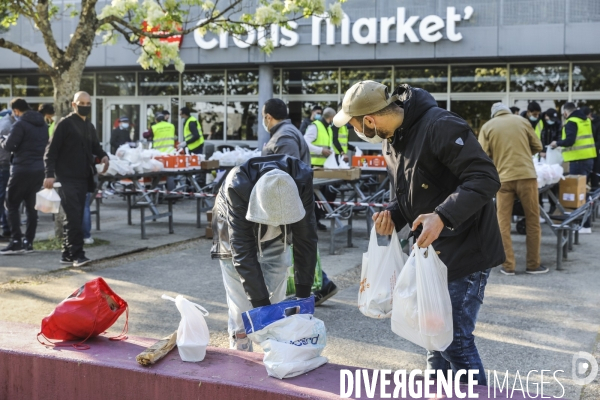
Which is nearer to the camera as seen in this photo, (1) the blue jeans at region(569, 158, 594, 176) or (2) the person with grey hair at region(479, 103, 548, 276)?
(2) the person with grey hair at region(479, 103, 548, 276)

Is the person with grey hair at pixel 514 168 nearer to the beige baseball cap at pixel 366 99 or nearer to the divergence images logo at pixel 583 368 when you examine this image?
the divergence images logo at pixel 583 368

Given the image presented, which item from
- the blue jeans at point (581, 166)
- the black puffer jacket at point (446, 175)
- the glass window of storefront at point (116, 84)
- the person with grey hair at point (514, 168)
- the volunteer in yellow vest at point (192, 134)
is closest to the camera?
the black puffer jacket at point (446, 175)

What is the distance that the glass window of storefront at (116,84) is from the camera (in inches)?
886

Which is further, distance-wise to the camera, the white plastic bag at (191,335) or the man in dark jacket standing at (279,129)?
the man in dark jacket standing at (279,129)

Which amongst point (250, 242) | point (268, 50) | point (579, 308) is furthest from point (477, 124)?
point (250, 242)

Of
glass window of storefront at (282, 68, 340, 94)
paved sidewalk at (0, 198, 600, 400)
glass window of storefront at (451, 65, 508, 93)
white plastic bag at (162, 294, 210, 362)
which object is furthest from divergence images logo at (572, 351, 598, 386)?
glass window of storefront at (282, 68, 340, 94)

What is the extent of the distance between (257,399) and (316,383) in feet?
0.96

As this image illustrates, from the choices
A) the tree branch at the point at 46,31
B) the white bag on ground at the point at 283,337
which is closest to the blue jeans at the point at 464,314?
the white bag on ground at the point at 283,337

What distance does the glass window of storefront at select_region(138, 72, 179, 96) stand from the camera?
71.8 ft

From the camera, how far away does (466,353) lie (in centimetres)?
345

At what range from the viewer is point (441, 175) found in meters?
3.39

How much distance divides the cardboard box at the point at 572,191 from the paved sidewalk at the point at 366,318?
767 millimetres

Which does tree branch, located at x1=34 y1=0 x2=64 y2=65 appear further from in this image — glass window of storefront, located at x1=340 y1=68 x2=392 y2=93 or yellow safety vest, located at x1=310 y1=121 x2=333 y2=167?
glass window of storefront, located at x1=340 y1=68 x2=392 y2=93

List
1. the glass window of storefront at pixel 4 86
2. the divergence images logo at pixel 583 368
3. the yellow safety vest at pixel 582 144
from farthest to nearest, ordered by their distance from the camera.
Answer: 1. the glass window of storefront at pixel 4 86
2. the yellow safety vest at pixel 582 144
3. the divergence images logo at pixel 583 368
